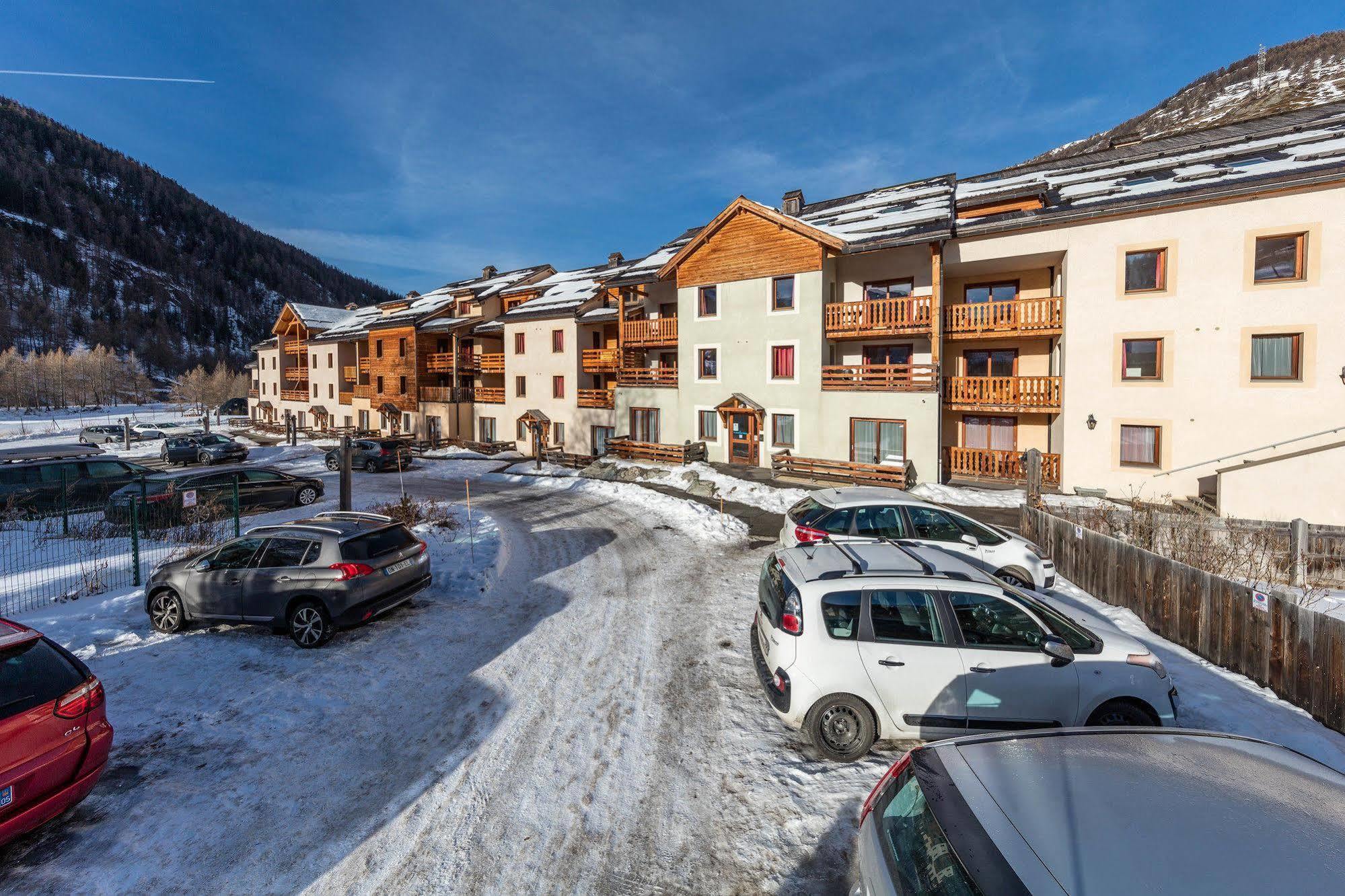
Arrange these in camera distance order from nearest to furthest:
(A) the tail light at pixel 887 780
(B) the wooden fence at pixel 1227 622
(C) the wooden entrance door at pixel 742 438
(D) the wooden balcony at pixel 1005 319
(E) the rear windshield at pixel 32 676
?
(A) the tail light at pixel 887 780, (E) the rear windshield at pixel 32 676, (B) the wooden fence at pixel 1227 622, (D) the wooden balcony at pixel 1005 319, (C) the wooden entrance door at pixel 742 438

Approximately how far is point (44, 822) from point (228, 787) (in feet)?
3.93

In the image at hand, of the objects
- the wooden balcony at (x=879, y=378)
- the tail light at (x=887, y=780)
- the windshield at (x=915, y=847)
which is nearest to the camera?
the windshield at (x=915, y=847)

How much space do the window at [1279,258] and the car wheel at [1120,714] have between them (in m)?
19.4

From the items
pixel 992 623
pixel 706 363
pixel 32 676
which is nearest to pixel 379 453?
pixel 706 363

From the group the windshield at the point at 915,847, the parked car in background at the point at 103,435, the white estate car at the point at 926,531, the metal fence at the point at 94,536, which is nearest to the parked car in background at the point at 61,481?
the metal fence at the point at 94,536

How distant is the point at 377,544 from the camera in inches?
363

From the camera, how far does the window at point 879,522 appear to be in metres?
10.3

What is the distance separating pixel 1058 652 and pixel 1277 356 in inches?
770

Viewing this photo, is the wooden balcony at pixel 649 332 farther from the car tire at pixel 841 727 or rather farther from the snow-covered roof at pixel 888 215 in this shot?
the car tire at pixel 841 727

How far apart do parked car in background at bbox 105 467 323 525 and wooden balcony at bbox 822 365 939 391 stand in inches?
787

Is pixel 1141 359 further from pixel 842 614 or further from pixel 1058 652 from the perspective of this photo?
pixel 842 614

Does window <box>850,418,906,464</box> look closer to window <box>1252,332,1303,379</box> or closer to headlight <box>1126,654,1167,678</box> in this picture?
window <box>1252,332,1303,379</box>

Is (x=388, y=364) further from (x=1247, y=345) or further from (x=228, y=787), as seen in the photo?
(x=1247, y=345)

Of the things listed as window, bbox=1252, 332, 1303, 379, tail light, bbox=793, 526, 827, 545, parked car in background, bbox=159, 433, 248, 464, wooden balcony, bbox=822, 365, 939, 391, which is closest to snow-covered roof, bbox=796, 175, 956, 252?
wooden balcony, bbox=822, 365, 939, 391
